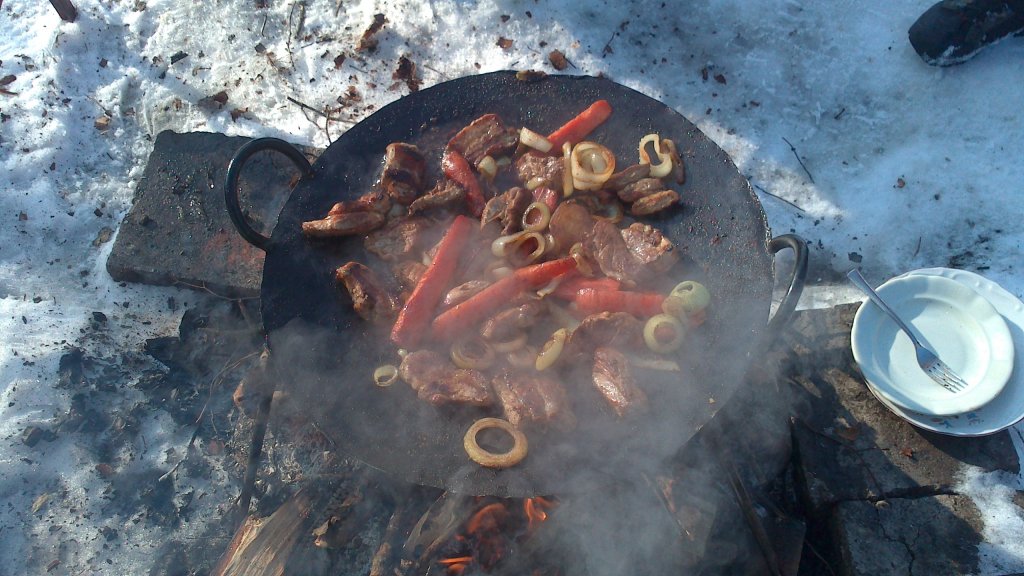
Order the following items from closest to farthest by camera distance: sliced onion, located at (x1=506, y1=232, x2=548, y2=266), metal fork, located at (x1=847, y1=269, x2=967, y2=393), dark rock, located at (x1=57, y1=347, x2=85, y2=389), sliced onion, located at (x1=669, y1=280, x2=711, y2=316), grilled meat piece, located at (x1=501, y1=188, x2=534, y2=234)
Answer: sliced onion, located at (x1=669, y1=280, x2=711, y2=316) → sliced onion, located at (x1=506, y1=232, x2=548, y2=266) → grilled meat piece, located at (x1=501, y1=188, x2=534, y2=234) → metal fork, located at (x1=847, y1=269, x2=967, y2=393) → dark rock, located at (x1=57, y1=347, x2=85, y2=389)

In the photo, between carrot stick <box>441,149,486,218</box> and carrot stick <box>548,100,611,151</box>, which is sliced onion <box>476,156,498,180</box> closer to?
carrot stick <box>441,149,486,218</box>

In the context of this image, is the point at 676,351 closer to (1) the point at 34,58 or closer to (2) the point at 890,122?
(2) the point at 890,122

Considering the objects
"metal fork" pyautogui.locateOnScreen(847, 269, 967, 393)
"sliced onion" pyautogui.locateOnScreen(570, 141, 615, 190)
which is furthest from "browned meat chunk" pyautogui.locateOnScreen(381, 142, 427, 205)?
"metal fork" pyautogui.locateOnScreen(847, 269, 967, 393)

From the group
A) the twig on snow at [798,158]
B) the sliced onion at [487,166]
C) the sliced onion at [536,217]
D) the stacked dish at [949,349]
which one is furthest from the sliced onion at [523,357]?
the twig on snow at [798,158]

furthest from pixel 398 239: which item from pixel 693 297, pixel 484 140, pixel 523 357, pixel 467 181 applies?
pixel 693 297

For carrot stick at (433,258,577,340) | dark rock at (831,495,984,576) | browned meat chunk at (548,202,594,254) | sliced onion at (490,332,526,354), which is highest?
browned meat chunk at (548,202,594,254)

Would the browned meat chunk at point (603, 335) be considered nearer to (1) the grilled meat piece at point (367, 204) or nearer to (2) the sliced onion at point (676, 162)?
(2) the sliced onion at point (676, 162)

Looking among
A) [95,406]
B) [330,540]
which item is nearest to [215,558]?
[330,540]
